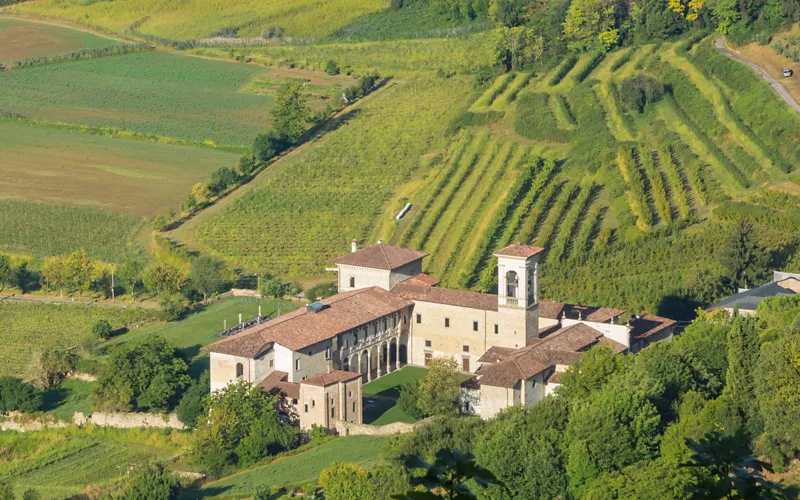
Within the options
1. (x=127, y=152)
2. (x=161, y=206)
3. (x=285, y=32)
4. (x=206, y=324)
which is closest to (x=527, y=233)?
(x=206, y=324)

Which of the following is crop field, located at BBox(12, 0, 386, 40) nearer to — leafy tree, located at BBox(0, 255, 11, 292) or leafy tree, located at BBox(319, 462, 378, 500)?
leafy tree, located at BBox(0, 255, 11, 292)

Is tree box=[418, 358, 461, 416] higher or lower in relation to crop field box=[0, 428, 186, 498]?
higher

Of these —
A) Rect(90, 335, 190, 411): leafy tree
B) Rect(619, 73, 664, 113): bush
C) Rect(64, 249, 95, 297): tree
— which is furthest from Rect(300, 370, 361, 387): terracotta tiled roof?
Rect(619, 73, 664, 113): bush

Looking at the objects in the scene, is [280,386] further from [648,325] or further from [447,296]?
[648,325]

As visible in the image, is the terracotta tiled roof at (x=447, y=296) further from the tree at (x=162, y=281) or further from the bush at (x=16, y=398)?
the bush at (x=16, y=398)

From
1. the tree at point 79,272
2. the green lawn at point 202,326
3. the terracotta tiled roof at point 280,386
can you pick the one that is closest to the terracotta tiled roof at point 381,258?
the green lawn at point 202,326

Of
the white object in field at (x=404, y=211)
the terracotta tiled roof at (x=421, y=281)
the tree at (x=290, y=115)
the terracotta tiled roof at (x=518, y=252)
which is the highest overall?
the tree at (x=290, y=115)
